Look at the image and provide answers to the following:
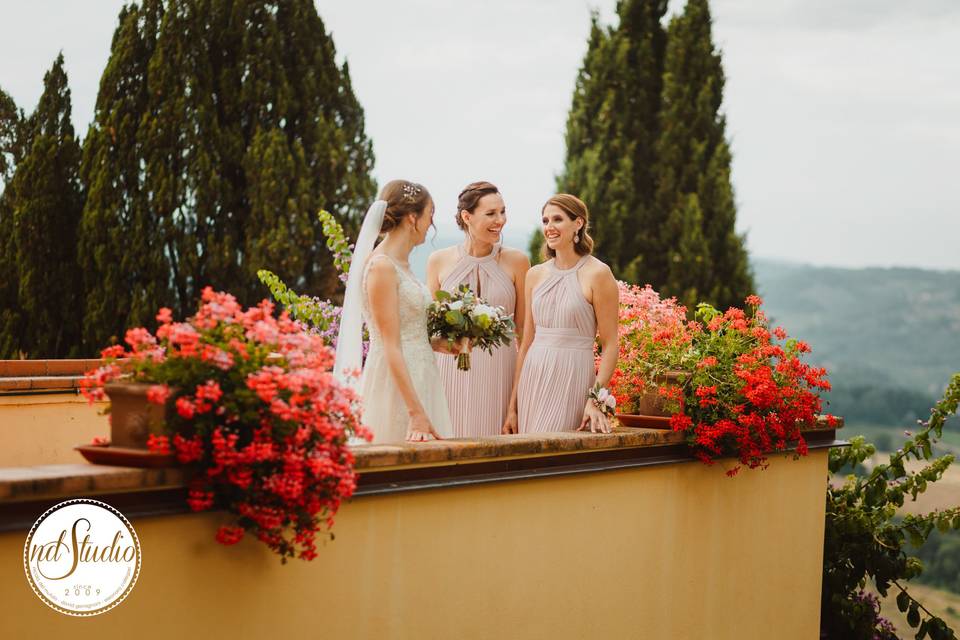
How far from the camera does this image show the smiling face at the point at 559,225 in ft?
16.9

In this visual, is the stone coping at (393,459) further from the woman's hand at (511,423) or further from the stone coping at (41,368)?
the stone coping at (41,368)

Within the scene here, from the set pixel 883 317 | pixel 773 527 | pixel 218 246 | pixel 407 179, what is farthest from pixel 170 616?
pixel 883 317

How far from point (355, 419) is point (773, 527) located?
10.8 feet

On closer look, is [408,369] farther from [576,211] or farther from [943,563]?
[943,563]

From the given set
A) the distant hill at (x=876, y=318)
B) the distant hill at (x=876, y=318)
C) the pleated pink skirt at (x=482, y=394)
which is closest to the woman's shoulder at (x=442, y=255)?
the pleated pink skirt at (x=482, y=394)

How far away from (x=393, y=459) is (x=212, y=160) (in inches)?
442

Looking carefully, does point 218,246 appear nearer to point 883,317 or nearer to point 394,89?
point 394,89

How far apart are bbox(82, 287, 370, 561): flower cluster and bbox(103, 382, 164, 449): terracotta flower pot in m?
0.04

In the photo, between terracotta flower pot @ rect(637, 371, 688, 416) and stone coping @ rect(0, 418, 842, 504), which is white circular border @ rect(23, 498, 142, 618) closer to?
stone coping @ rect(0, 418, 842, 504)

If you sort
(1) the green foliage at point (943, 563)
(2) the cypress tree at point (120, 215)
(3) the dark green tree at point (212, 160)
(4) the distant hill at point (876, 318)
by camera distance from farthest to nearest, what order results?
(4) the distant hill at point (876, 318), (1) the green foliage at point (943, 563), (3) the dark green tree at point (212, 160), (2) the cypress tree at point (120, 215)

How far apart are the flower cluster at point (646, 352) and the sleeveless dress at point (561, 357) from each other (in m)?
0.23

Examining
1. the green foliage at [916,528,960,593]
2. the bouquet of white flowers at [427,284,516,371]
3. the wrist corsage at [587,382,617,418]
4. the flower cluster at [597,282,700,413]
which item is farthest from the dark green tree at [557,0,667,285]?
the bouquet of white flowers at [427,284,516,371]

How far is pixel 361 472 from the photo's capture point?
356 centimetres

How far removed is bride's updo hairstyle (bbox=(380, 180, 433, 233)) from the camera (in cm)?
463
